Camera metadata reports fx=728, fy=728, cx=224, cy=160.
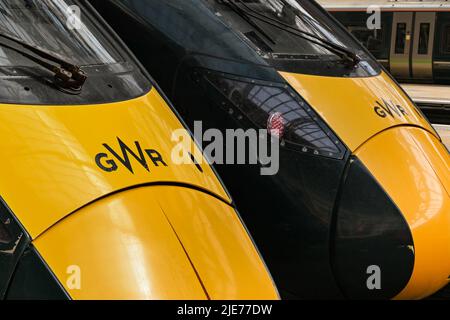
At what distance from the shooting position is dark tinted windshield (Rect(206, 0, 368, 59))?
14.6ft

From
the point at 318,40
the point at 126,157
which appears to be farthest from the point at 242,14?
the point at 126,157

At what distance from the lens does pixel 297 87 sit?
4.18m

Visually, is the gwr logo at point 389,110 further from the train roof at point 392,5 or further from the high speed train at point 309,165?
the train roof at point 392,5

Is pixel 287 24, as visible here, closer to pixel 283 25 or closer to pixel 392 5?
pixel 283 25

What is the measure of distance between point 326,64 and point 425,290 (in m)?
1.48

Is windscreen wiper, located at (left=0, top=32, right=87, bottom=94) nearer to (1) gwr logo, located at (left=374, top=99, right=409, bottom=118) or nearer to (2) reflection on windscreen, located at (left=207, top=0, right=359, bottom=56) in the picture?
(2) reflection on windscreen, located at (left=207, top=0, right=359, bottom=56)

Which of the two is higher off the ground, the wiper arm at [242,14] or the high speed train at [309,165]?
the wiper arm at [242,14]

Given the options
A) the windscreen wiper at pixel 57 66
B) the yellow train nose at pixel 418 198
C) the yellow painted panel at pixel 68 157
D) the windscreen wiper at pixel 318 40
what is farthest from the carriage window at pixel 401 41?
the windscreen wiper at pixel 57 66

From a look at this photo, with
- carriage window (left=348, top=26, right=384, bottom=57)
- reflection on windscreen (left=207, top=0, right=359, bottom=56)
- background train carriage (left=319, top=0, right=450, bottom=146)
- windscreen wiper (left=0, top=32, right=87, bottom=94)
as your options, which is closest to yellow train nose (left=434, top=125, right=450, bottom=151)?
background train carriage (left=319, top=0, right=450, bottom=146)

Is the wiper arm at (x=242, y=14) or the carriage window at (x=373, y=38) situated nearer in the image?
the wiper arm at (x=242, y=14)

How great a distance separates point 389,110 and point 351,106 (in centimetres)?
33

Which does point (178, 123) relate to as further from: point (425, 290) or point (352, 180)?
point (425, 290)

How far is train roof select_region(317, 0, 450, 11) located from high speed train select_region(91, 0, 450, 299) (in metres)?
11.9

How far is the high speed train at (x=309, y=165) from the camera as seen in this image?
13.1 feet
